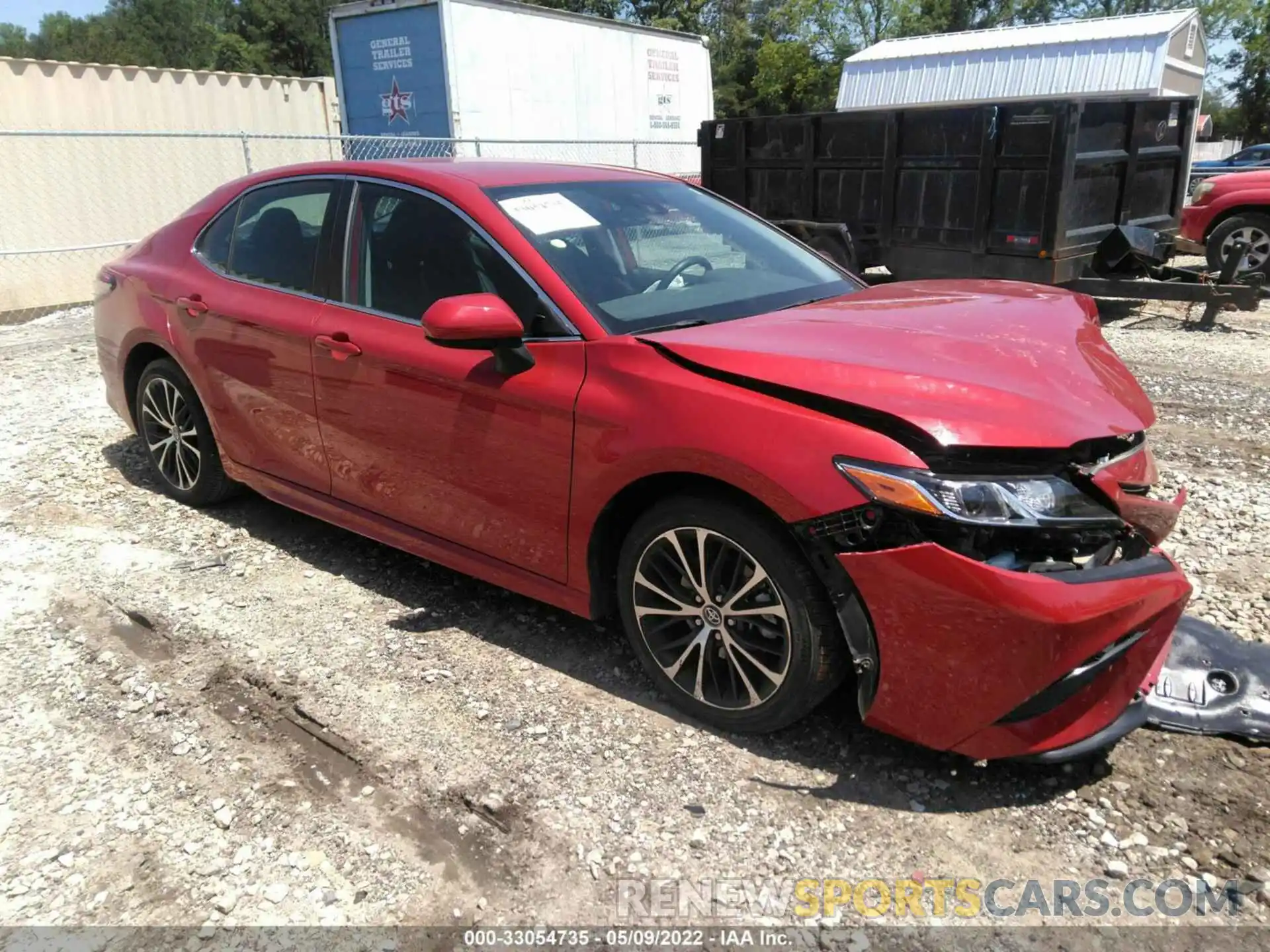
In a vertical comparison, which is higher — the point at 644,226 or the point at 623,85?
the point at 623,85

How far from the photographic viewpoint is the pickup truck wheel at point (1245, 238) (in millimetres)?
10594

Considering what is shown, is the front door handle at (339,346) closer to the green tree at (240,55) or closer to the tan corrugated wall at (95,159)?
the tan corrugated wall at (95,159)

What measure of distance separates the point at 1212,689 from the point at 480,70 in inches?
563

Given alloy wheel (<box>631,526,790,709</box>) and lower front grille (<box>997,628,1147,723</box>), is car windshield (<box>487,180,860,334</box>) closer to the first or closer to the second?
alloy wheel (<box>631,526,790,709</box>)

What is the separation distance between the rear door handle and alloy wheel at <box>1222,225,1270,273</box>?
10813 millimetres

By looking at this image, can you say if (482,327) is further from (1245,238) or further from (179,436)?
(1245,238)

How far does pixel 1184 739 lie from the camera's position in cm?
294

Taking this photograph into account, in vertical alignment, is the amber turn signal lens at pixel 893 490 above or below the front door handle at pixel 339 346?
below

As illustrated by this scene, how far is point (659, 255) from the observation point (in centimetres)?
365

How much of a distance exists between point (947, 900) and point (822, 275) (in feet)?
7.96

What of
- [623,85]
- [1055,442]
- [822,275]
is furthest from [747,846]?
[623,85]

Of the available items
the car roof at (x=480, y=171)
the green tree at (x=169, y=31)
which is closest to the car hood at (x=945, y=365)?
the car roof at (x=480, y=171)

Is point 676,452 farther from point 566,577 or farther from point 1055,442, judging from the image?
point 1055,442

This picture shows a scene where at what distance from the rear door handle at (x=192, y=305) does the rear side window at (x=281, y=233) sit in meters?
0.20
